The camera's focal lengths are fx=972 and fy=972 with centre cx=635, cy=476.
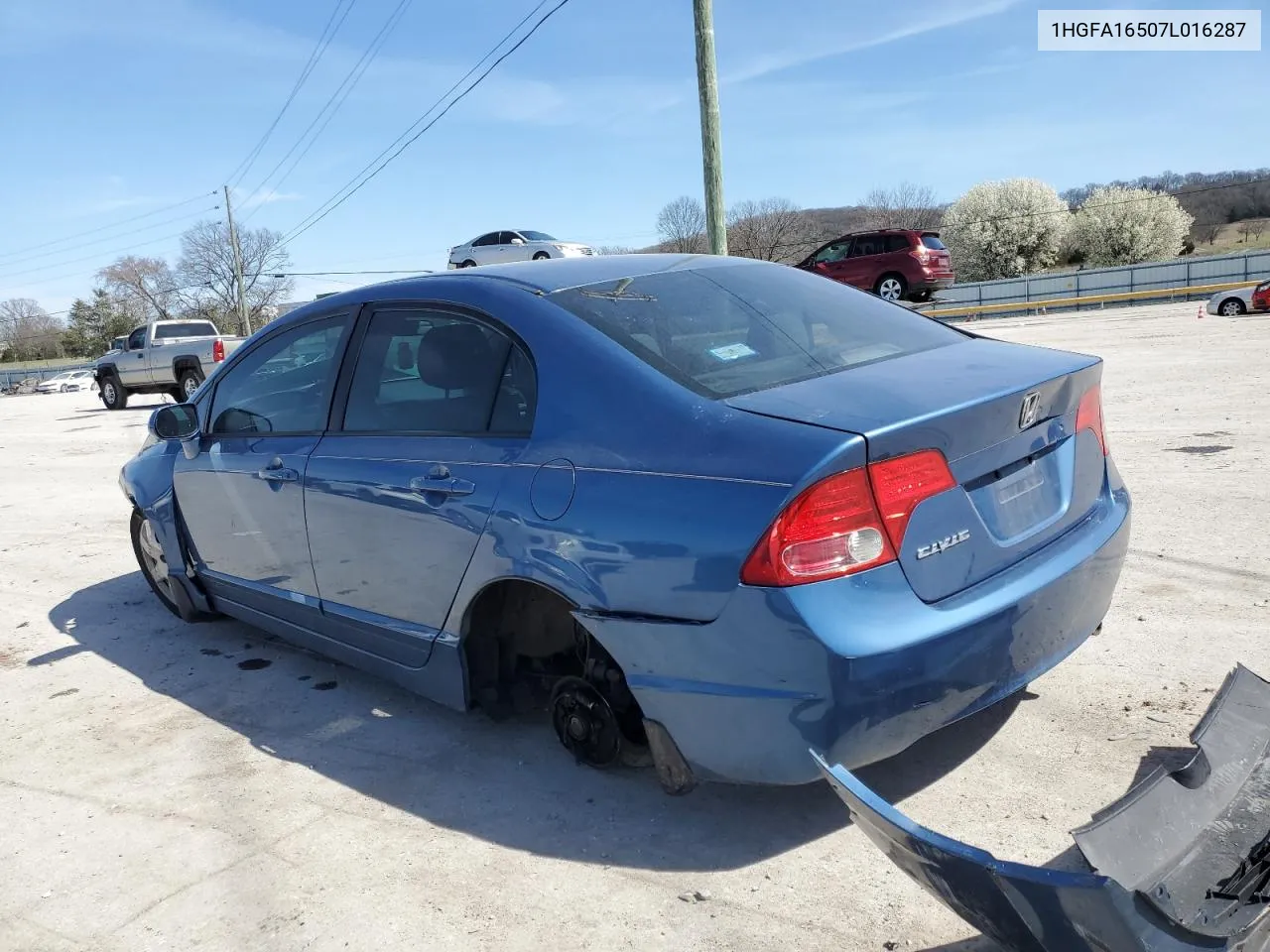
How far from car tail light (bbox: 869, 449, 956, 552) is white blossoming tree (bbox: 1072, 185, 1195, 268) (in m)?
70.5

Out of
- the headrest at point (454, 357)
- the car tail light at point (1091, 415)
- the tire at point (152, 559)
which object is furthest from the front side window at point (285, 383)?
the car tail light at point (1091, 415)

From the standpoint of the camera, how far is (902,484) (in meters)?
2.36

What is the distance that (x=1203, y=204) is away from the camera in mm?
81562

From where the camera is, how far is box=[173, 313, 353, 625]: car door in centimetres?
383

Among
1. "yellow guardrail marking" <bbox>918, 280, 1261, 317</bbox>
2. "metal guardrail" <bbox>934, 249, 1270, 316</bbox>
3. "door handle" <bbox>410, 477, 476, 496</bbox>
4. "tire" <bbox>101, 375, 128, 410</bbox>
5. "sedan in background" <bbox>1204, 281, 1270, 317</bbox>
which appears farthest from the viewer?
"metal guardrail" <bbox>934, 249, 1270, 316</bbox>

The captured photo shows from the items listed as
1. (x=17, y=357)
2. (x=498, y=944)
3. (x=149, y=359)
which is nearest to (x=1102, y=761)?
(x=498, y=944)

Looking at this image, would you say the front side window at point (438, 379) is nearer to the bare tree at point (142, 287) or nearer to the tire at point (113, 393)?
the tire at point (113, 393)

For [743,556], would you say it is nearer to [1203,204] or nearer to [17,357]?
[1203,204]

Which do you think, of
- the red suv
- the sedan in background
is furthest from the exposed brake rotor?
the sedan in background

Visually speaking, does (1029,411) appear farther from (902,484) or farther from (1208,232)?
(1208,232)

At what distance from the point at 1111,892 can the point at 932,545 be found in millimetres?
888

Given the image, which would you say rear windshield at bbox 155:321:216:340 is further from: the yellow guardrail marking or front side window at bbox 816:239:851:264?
the yellow guardrail marking

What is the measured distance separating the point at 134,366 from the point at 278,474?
1946 centimetres

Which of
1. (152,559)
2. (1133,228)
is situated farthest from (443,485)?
(1133,228)
